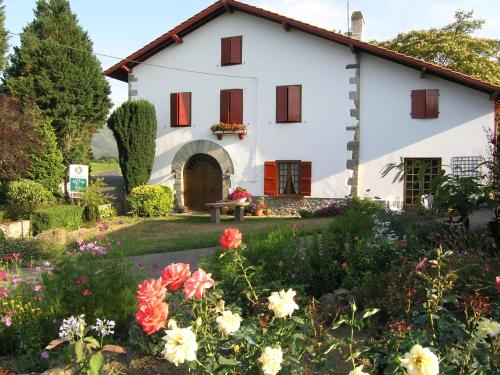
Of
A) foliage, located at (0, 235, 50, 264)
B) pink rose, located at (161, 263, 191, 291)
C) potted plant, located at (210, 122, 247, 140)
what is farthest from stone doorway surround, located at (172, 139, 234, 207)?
pink rose, located at (161, 263, 191, 291)

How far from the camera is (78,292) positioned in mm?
3742

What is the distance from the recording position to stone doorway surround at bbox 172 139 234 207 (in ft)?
50.2

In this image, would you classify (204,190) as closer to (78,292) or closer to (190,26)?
(190,26)

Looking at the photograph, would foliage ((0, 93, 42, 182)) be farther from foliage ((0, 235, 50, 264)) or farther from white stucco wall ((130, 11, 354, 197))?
foliage ((0, 235, 50, 264))

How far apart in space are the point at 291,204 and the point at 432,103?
519cm

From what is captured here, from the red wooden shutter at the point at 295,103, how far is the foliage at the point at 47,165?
27.8ft

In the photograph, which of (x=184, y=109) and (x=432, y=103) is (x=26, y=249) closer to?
(x=184, y=109)

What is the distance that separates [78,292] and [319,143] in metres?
11.2

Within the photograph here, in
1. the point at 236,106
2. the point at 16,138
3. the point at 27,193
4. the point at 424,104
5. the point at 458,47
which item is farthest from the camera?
the point at 458,47

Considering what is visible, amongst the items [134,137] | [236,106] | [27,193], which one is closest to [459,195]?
[236,106]

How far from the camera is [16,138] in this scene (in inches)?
509

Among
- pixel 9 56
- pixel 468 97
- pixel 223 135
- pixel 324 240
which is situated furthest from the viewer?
pixel 9 56

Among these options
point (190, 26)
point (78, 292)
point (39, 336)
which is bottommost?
point (39, 336)

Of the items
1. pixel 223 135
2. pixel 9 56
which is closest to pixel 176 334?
pixel 223 135
